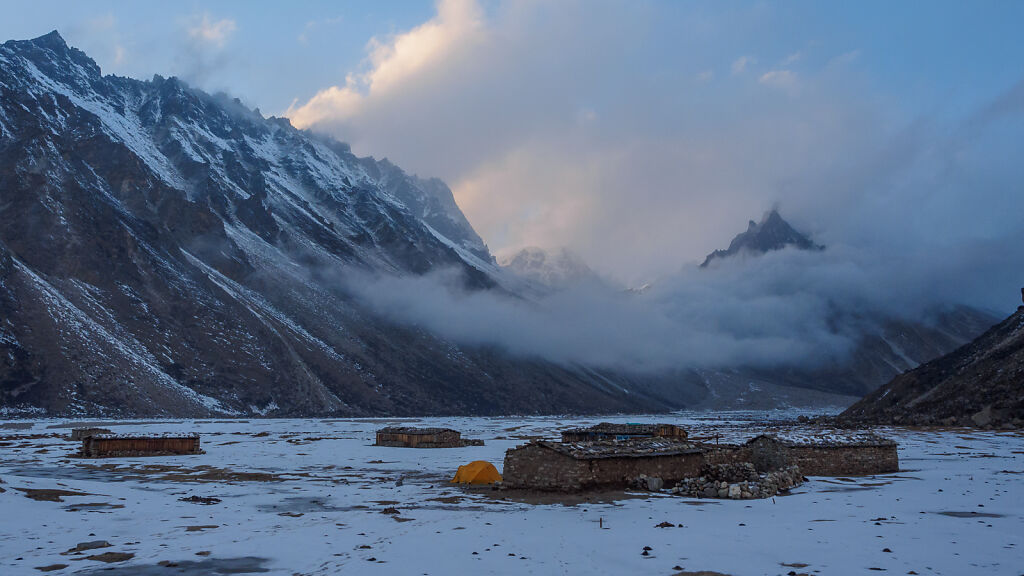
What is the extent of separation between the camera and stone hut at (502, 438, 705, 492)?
81.0 ft

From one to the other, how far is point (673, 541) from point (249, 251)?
169 m

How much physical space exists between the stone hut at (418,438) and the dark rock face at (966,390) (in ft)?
155

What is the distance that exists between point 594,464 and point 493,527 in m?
7.73

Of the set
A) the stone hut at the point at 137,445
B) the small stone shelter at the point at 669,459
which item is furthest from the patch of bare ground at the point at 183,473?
the small stone shelter at the point at 669,459

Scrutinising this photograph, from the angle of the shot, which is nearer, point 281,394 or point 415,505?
point 415,505

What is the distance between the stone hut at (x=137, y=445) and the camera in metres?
42.5

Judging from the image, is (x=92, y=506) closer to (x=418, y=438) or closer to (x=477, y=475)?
(x=477, y=475)

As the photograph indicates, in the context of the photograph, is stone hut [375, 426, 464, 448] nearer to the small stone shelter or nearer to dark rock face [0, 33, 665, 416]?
the small stone shelter

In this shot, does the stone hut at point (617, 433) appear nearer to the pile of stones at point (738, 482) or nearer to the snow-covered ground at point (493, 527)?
the snow-covered ground at point (493, 527)

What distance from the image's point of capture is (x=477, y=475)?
29312mm

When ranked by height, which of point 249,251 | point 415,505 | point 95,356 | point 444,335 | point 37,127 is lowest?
point 415,505

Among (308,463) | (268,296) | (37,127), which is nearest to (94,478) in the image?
(308,463)

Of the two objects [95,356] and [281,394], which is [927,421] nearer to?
[281,394]

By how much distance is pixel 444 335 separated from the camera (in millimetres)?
179000
